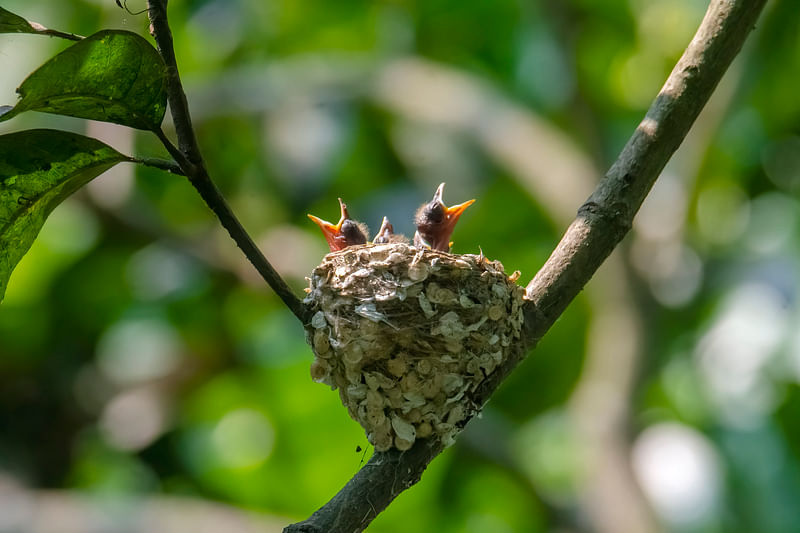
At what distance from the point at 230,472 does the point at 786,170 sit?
7999 millimetres

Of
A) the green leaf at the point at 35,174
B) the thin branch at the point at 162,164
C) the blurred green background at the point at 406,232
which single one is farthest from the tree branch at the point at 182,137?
the blurred green background at the point at 406,232

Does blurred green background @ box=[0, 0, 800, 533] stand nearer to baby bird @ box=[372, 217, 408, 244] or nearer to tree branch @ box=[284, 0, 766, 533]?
baby bird @ box=[372, 217, 408, 244]

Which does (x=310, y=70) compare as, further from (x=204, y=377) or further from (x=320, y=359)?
(x=320, y=359)

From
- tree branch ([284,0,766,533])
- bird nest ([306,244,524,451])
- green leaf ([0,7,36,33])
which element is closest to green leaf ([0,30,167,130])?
green leaf ([0,7,36,33])

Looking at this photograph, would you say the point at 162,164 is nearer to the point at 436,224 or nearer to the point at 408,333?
the point at 408,333

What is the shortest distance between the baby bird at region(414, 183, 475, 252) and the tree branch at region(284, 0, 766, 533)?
6.13ft

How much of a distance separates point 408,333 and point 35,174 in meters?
1.34

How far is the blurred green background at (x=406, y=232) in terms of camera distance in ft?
29.6

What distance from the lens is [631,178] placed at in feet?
8.00

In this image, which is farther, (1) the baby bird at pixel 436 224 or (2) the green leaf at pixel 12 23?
Result: (1) the baby bird at pixel 436 224

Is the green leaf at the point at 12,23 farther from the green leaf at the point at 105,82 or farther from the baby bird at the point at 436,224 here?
the baby bird at the point at 436,224

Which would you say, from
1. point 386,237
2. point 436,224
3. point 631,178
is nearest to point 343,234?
point 386,237

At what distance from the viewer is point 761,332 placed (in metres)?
11.7

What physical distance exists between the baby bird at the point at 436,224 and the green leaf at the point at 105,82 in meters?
2.46
